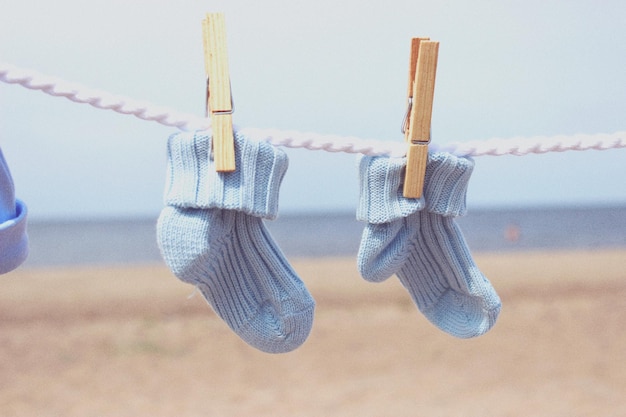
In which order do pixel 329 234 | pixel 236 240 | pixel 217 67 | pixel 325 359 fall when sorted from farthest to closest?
pixel 329 234 < pixel 325 359 < pixel 236 240 < pixel 217 67

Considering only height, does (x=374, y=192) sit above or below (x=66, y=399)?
above

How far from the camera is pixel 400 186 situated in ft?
2.92

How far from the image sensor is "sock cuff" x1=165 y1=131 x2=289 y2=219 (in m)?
0.84

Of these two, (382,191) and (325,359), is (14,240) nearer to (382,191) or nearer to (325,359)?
(382,191)

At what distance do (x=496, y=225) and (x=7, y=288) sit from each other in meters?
7.25

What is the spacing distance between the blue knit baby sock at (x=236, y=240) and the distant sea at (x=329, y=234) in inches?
262

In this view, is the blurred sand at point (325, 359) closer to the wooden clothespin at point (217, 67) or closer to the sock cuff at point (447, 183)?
the sock cuff at point (447, 183)

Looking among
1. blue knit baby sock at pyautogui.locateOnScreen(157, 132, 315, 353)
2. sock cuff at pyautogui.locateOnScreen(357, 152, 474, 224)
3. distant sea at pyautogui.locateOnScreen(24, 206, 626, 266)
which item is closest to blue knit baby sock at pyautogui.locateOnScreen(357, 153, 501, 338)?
sock cuff at pyautogui.locateOnScreen(357, 152, 474, 224)

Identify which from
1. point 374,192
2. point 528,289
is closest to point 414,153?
point 374,192

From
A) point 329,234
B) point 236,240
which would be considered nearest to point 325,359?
point 236,240

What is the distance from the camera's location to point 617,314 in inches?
173

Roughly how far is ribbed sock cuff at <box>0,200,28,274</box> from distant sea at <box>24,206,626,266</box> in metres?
6.63

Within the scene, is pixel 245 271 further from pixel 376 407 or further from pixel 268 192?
pixel 376 407

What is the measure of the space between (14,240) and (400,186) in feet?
1.46
